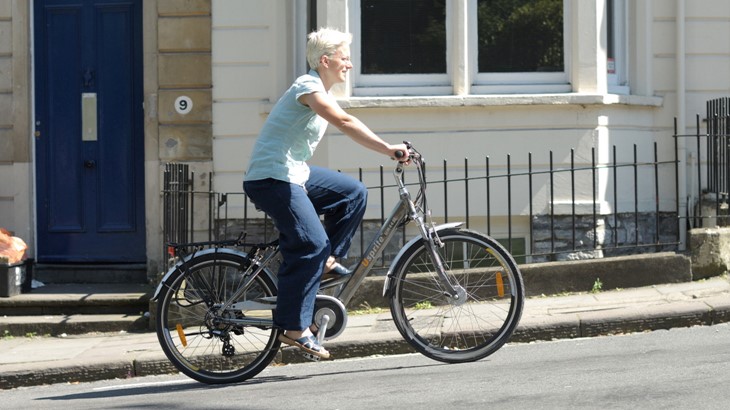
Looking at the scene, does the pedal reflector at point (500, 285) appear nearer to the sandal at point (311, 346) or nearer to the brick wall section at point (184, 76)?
the sandal at point (311, 346)

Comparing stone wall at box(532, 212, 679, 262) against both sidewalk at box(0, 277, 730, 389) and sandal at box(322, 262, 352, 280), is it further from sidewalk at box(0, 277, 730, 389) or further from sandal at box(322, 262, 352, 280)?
sandal at box(322, 262, 352, 280)

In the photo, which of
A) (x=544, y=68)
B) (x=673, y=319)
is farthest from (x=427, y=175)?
(x=673, y=319)

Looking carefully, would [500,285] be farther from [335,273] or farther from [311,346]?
[311,346]

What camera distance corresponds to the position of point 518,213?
961cm

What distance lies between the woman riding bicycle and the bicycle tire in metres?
0.24

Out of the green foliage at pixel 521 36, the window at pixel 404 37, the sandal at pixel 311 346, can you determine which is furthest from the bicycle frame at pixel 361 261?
the green foliage at pixel 521 36

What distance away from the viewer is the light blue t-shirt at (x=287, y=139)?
6.08 metres

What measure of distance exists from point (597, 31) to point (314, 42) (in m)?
4.13

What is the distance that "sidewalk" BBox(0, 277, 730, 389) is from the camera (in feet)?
23.7

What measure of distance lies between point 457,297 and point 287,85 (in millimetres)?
4099

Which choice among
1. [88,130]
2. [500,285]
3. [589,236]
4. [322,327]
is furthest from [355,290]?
[88,130]

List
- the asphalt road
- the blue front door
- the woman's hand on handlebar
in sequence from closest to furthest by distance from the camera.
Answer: the asphalt road → the woman's hand on handlebar → the blue front door

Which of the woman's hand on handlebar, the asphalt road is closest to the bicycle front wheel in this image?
the asphalt road

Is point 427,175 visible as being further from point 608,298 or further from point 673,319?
point 673,319
